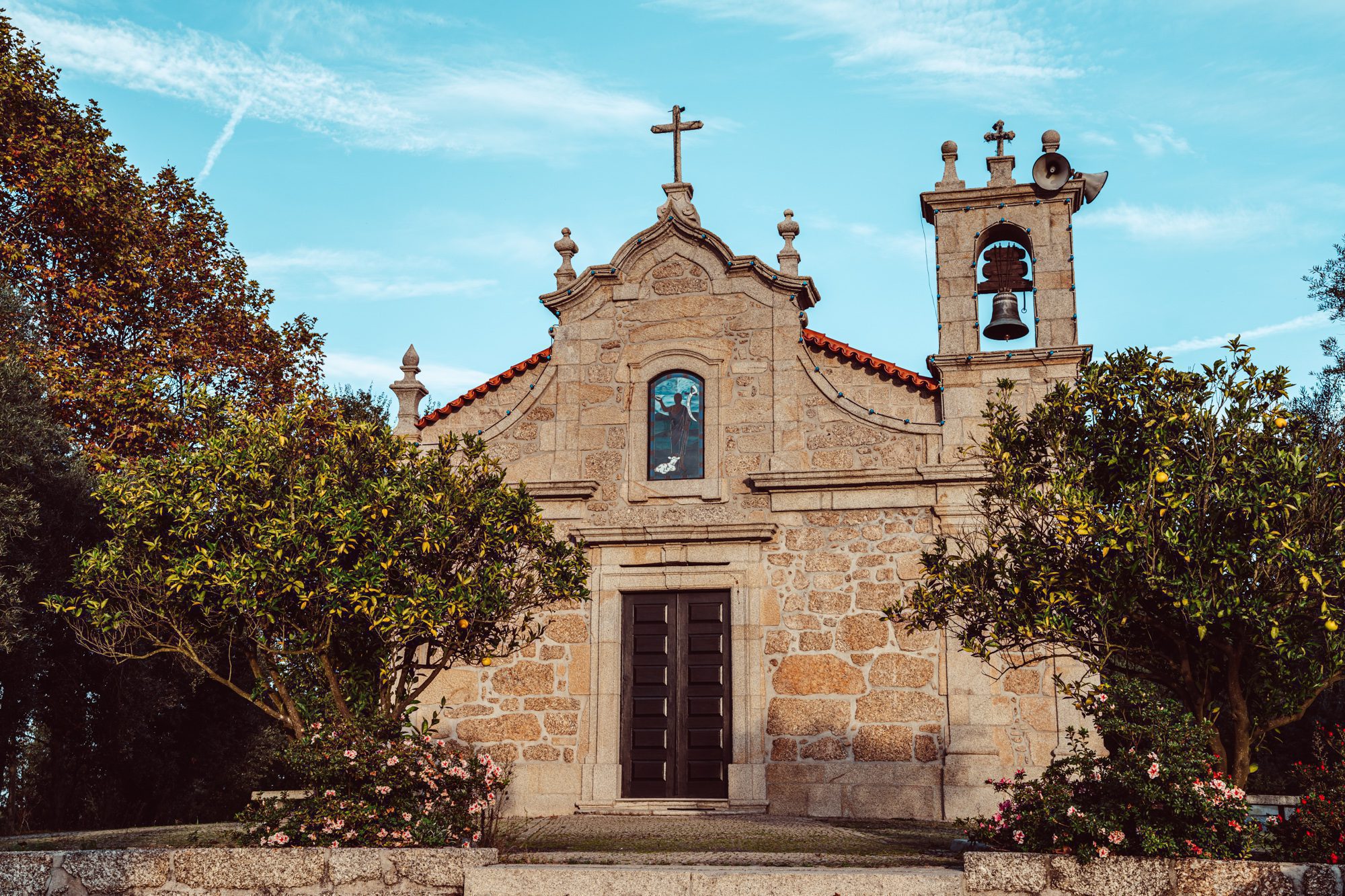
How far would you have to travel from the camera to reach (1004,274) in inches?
589

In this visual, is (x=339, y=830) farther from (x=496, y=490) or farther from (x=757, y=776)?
(x=757, y=776)

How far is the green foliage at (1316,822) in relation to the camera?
7.97 metres

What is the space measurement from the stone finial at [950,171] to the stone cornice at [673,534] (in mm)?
4995

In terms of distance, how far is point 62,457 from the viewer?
1641cm

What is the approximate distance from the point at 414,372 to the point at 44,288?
6610mm

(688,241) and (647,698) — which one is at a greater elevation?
(688,241)

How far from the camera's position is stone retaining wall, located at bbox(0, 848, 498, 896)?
816cm

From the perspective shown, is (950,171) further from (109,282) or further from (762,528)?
(109,282)

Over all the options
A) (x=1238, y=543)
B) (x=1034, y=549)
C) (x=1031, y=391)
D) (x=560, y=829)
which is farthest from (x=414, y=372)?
(x=1238, y=543)

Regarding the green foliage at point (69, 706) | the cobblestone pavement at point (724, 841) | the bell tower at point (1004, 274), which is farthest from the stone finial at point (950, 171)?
the green foliage at point (69, 706)

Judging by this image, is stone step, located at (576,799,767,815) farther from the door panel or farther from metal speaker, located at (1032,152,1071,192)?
metal speaker, located at (1032,152,1071,192)

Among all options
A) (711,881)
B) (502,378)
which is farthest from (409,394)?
(711,881)

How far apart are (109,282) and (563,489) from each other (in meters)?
8.76

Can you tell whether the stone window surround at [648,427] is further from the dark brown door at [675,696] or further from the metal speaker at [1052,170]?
the metal speaker at [1052,170]
